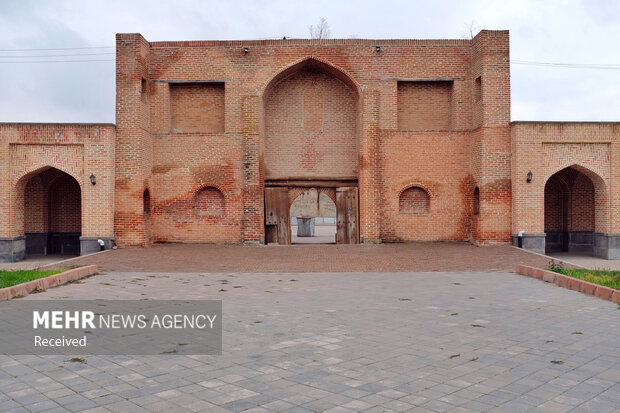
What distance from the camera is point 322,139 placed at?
63.4 feet

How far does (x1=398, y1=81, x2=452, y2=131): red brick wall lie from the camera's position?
1883 centimetres

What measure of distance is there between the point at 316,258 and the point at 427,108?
7.90 metres

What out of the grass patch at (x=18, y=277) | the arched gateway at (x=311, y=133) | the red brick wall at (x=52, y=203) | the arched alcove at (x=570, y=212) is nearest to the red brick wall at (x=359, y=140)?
the arched gateway at (x=311, y=133)

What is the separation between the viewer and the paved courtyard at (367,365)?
12.5ft

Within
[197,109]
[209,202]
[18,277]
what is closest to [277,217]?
[209,202]

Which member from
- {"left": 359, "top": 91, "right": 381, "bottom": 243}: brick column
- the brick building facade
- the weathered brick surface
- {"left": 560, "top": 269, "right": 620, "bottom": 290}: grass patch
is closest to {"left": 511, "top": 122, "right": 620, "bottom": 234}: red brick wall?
the brick building facade

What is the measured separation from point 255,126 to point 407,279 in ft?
31.2

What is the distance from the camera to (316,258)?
14.1 metres

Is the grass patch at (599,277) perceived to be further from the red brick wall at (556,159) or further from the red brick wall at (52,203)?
the red brick wall at (52,203)

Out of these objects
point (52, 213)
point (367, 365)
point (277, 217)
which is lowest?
point (367, 365)

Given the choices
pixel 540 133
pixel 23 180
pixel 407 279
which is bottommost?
pixel 407 279

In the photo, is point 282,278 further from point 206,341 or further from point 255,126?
point 255,126

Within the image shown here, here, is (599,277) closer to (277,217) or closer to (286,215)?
(286,215)

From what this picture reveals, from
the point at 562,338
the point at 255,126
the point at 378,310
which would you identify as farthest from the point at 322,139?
the point at 562,338
